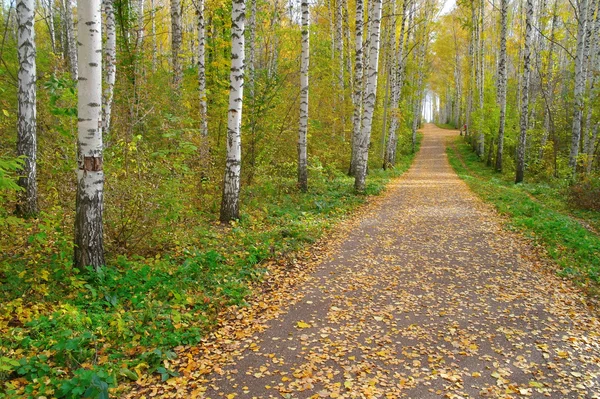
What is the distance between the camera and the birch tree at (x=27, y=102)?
268 inches

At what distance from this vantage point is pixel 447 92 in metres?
54.2

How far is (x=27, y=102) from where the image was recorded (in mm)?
6906

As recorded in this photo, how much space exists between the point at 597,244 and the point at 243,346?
7.48 meters

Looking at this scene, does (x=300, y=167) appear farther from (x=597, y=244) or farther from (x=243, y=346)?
(x=243, y=346)

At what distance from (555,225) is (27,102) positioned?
435 inches

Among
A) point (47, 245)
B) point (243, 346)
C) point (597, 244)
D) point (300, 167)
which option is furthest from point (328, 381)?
point (300, 167)

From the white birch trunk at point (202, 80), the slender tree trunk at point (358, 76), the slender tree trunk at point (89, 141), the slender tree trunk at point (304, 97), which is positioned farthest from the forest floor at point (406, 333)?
the slender tree trunk at point (358, 76)

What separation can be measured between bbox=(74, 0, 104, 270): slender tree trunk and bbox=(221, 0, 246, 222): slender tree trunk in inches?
139

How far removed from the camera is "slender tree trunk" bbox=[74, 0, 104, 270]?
16.0ft

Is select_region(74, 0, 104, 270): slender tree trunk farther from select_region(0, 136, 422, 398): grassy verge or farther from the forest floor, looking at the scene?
the forest floor

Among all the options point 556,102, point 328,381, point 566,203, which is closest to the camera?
point 328,381

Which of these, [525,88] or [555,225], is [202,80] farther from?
[525,88]

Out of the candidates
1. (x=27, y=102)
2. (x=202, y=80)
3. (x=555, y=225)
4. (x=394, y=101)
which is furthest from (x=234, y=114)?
(x=394, y=101)

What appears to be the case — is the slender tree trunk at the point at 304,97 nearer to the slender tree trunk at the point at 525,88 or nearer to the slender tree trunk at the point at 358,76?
the slender tree trunk at the point at 358,76
